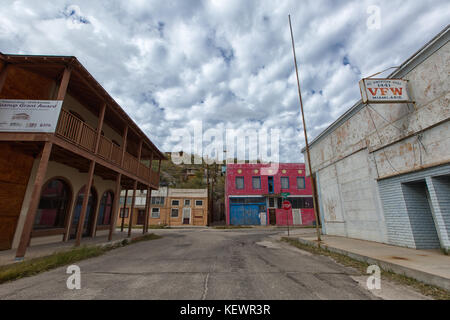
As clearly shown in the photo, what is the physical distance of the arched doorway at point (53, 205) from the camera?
848cm

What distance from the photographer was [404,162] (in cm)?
723

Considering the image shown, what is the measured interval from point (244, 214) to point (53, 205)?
73.4 feet

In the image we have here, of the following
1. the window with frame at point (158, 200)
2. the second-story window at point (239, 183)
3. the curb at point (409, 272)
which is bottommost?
the curb at point (409, 272)

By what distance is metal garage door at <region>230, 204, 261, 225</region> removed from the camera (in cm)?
2770

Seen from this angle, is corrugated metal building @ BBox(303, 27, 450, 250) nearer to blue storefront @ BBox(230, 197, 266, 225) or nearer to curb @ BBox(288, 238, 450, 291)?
curb @ BBox(288, 238, 450, 291)

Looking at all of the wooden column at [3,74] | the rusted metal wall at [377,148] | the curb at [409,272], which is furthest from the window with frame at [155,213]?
the curb at [409,272]

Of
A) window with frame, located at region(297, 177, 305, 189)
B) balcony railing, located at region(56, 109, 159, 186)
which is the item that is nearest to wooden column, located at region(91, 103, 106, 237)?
balcony railing, located at region(56, 109, 159, 186)

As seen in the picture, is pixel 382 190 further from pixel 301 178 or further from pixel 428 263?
pixel 301 178

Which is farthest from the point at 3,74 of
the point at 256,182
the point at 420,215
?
the point at 256,182

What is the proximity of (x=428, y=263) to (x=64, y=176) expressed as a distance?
1352cm

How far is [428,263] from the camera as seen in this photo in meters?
4.64

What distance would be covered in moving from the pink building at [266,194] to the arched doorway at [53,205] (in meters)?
20.7

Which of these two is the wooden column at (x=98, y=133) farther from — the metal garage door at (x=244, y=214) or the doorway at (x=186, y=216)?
the metal garage door at (x=244, y=214)
